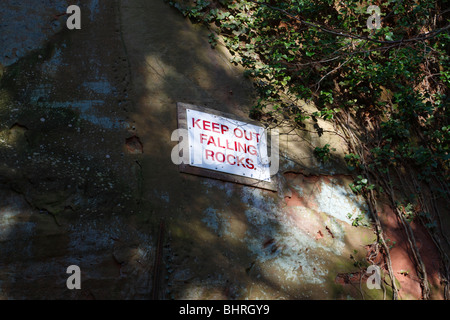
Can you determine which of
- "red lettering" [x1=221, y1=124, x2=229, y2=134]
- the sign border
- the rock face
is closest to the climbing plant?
the rock face

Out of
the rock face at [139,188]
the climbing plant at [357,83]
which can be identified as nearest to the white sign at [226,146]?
the rock face at [139,188]

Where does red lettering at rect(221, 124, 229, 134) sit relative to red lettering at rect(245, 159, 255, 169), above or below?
above

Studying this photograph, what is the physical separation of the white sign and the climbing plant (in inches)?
13.0

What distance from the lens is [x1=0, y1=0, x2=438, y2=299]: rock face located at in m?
3.02

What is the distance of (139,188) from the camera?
332 centimetres

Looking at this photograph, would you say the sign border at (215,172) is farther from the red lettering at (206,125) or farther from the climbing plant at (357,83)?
the climbing plant at (357,83)

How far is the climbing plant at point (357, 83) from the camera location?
433 centimetres

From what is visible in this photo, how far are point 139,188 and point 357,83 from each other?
2.99 m

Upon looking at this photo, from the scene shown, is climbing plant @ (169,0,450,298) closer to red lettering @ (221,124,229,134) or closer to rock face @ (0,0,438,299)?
rock face @ (0,0,438,299)

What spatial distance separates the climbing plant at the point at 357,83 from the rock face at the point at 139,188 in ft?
0.86

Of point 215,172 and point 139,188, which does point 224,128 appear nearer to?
point 215,172

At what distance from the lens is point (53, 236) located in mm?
3000

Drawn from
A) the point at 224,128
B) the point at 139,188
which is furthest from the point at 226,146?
the point at 139,188

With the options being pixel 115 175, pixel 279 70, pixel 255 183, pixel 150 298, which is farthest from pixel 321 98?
pixel 150 298
